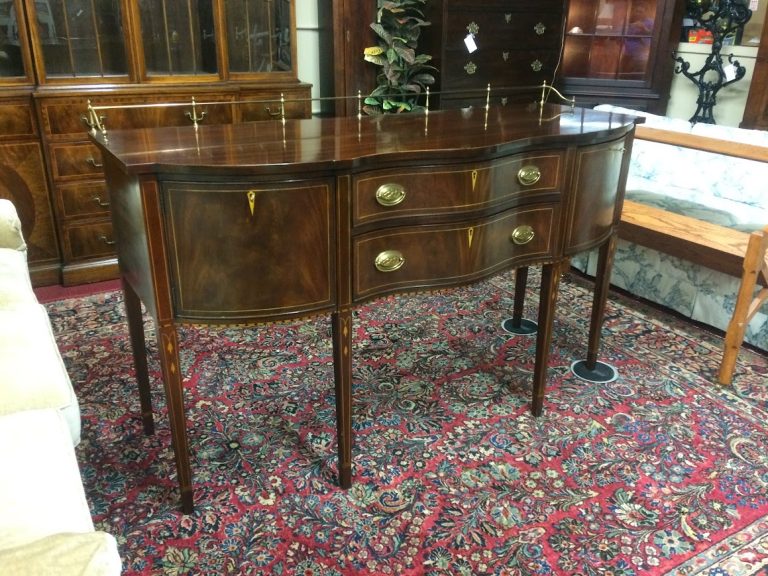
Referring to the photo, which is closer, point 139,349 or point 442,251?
point 442,251

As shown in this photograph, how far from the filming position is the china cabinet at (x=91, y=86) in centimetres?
286

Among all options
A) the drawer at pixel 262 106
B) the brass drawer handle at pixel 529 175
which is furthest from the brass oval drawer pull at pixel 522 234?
the drawer at pixel 262 106

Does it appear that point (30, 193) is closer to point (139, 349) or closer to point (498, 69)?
point (139, 349)

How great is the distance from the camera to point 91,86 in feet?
9.67

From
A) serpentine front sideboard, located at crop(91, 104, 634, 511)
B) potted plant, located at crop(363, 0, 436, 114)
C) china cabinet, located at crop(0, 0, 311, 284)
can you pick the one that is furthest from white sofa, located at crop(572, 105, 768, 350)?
china cabinet, located at crop(0, 0, 311, 284)

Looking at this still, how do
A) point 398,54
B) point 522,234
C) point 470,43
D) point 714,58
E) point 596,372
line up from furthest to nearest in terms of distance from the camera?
point 714,58 → point 398,54 → point 470,43 → point 596,372 → point 522,234

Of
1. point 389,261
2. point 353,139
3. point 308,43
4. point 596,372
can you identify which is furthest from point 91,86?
point 596,372

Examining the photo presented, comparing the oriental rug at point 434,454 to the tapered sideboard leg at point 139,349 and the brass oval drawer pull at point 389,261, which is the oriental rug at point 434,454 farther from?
the brass oval drawer pull at point 389,261

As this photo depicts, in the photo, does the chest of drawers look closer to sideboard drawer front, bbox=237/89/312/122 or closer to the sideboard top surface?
sideboard drawer front, bbox=237/89/312/122

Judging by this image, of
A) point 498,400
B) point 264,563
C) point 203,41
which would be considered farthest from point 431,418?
point 203,41

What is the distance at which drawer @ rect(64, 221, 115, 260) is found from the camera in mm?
3102

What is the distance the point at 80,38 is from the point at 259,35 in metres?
0.86

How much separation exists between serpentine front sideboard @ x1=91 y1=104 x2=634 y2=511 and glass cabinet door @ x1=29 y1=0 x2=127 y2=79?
151 cm

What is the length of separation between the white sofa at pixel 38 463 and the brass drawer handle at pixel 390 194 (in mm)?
832
